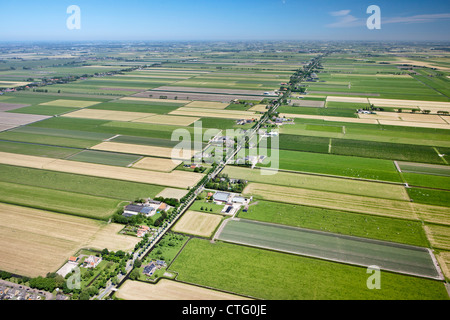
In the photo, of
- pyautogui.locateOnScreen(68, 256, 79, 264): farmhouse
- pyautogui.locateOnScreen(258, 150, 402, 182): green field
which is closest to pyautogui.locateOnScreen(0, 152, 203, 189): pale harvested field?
pyautogui.locateOnScreen(258, 150, 402, 182): green field

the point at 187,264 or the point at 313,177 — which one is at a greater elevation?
the point at 313,177

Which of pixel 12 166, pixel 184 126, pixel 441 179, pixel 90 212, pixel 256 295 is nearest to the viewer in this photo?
pixel 256 295

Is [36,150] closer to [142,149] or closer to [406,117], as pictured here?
[142,149]

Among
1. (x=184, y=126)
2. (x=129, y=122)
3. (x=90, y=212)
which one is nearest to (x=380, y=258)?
(x=90, y=212)

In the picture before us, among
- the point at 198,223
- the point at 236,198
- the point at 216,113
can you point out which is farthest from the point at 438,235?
the point at 216,113

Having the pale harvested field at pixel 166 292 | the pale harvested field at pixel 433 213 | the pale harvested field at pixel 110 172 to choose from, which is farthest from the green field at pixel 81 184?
the pale harvested field at pixel 433 213

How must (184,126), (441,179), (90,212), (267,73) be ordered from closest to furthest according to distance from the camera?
1. (90,212)
2. (441,179)
3. (184,126)
4. (267,73)

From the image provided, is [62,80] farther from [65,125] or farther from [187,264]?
[187,264]
